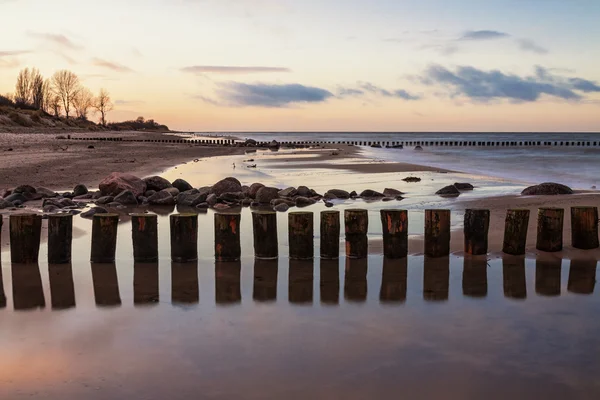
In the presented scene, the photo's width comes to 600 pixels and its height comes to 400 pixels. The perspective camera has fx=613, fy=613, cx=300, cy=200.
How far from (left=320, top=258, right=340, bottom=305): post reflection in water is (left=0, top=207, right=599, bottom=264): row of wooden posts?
0.28 meters

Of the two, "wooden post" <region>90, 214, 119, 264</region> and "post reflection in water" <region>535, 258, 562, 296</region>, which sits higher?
"wooden post" <region>90, 214, 119, 264</region>

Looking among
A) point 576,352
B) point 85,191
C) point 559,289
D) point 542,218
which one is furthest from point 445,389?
point 85,191

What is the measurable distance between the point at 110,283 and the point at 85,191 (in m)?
8.44

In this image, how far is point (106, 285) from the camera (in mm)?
7262

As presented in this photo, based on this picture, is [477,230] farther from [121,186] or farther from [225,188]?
[121,186]

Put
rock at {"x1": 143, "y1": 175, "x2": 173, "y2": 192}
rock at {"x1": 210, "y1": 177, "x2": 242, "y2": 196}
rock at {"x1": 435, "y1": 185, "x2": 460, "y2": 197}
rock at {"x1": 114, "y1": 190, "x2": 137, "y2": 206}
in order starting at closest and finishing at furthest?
rock at {"x1": 114, "y1": 190, "x2": 137, "y2": 206} < rock at {"x1": 210, "y1": 177, "x2": 242, "y2": 196} < rock at {"x1": 143, "y1": 175, "x2": 173, "y2": 192} < rock at {"x1": 435, "y1": 185, "x2": 460, "y2": 197}

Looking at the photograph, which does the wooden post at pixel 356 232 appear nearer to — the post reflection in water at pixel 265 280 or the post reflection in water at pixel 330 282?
the post reflection in water at pixel 330 282

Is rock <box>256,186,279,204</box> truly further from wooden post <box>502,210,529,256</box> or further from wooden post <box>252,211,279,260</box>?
wooden post <box>502,210,529,256</box>

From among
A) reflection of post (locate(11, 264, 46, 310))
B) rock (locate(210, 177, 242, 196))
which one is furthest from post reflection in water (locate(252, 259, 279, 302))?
rock (locate(210, 177, 242, 196))

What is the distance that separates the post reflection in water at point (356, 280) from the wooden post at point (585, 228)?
3184 millimetres

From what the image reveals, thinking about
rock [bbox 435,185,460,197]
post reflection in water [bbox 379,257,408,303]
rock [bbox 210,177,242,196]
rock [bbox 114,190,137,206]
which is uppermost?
rock [bbox 210,177,242,196]

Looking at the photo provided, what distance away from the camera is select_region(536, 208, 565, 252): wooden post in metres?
8.77

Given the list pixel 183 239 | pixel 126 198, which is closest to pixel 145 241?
pixel 183 239

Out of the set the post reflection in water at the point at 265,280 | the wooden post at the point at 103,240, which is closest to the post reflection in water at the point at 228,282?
the post reflection in water at the point at 265,280
